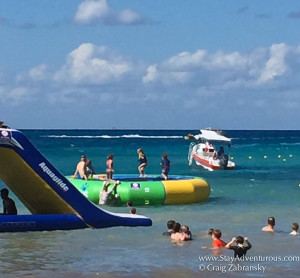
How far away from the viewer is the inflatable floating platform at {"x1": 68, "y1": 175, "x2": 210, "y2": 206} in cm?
2234

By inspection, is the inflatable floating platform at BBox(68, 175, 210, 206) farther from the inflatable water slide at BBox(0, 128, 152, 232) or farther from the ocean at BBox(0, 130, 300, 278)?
the inflatable water slide at BBox(0, 128, 152, 232)

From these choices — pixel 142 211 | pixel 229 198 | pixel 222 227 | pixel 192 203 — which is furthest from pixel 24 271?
pixel 229 198

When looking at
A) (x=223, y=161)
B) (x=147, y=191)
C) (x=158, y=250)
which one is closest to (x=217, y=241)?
(x=158, y=250)

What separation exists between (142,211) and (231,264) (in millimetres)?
7907

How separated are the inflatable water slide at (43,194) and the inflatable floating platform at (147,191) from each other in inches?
241

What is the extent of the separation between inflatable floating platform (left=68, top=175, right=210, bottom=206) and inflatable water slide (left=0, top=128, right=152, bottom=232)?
20.1 feet

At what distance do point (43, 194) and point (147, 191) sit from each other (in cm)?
Answer: 717

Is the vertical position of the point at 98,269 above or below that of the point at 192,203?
below

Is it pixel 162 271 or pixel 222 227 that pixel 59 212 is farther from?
pixel 222 227

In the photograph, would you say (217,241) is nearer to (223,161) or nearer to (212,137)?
(223,161)

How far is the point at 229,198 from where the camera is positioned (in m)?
27.0

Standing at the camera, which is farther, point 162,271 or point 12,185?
point 12,185

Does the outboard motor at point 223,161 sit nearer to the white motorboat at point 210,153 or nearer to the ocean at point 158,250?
the white motorboat at point 210,153

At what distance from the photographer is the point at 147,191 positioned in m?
22.4
